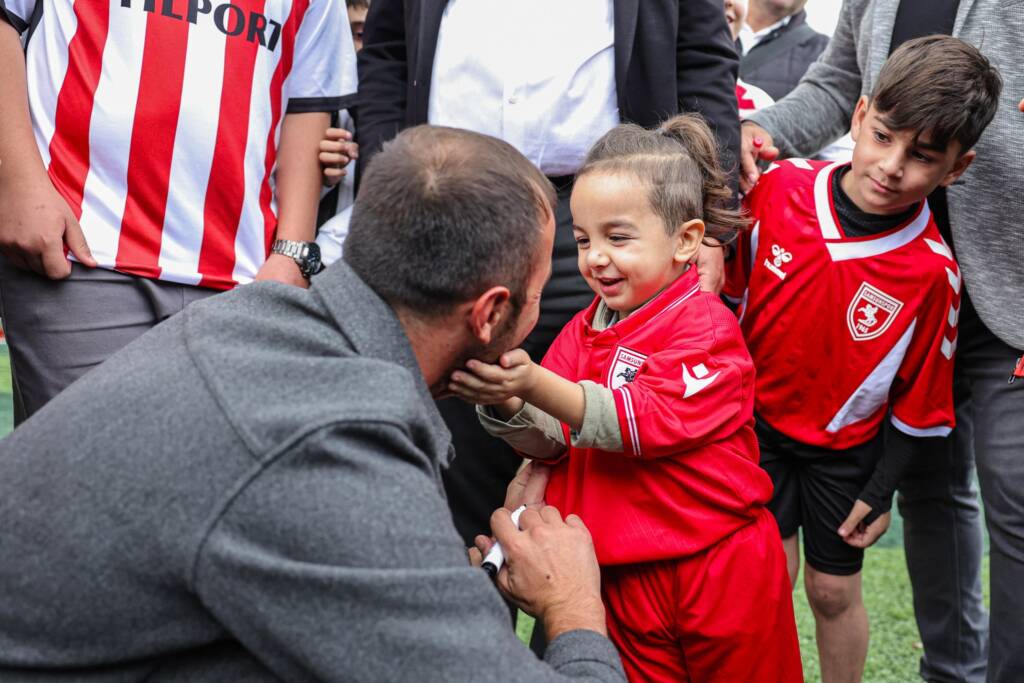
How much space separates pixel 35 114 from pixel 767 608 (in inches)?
80.8

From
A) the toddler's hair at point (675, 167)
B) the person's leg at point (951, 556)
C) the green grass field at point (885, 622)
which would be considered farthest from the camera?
the green grass field at point (885, 622)

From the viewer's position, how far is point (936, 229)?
269cm

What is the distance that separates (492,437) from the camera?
2.75 m

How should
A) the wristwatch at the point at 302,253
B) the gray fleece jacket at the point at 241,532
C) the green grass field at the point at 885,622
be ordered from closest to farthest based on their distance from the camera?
1. the gray fleece jacket at the point at 241,532
2. the wristwatch at the point at 302,253
3. the green grass field at the point at 885,622

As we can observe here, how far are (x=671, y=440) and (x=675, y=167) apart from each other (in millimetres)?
632

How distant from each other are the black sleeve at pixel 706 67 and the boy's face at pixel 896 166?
0.33 meters

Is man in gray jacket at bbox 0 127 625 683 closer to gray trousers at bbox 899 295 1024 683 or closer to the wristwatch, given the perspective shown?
the wristwatch

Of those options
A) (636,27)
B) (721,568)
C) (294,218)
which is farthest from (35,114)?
(721,568)

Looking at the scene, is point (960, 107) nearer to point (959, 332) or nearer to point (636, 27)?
point (959, 332)

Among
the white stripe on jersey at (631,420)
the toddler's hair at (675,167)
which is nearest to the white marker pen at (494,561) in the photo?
the white stripe on jersey at (631,420)

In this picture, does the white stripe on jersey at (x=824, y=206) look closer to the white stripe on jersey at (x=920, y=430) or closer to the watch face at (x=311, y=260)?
the white stripe on jersey at (x=920, y=430)

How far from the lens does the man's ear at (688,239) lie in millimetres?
2289

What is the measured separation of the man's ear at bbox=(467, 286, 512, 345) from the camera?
5.48ft

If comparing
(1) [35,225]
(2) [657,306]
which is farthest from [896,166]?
(1) [35,225]
